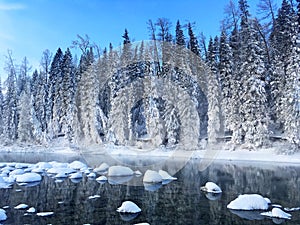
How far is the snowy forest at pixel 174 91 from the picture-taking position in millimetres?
31703

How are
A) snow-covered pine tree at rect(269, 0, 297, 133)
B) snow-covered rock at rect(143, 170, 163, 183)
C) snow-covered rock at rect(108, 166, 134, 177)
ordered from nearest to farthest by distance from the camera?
snow-covered rock at rect(143, 170, 163, 183)
snow-covered rock at rect(108, 166, 134, 177)
snow-covered pine tree at rect(269, 0, 297, 133)

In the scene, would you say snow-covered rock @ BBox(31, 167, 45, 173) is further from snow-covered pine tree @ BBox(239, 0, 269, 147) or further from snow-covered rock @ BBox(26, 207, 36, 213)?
snow-covered pine tree @ BBox(239, 0, 269, 147)

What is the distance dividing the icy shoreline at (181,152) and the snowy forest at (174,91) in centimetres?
100

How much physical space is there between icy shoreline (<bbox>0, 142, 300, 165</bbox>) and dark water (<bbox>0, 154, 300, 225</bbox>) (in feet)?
19.0

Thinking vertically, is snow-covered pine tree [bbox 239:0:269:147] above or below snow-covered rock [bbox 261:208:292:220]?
above

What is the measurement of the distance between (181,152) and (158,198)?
2177cm

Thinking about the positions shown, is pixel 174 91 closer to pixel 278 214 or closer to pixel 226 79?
pixel 226 79

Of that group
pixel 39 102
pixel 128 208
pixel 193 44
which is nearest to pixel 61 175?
pixel 128 208

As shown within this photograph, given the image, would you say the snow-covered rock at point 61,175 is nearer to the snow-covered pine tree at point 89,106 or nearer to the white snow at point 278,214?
the white snow at point 278,214

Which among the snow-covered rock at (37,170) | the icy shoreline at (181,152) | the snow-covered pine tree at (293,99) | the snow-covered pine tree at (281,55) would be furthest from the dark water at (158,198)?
the snow-covered pine tree at (281,55)

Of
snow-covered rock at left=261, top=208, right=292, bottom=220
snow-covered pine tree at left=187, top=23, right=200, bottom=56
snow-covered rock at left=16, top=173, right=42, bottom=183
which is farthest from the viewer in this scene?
snow-covered pine tree at left=187, top=23, right=200, bottom=56

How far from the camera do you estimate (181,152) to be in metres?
37.0

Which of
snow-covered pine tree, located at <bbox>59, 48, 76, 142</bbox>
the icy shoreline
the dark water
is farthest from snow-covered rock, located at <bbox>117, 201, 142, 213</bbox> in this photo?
snow-covered pine tree, located at <bbox>59, 48, 76, 142</bbox>

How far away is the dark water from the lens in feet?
39.4
